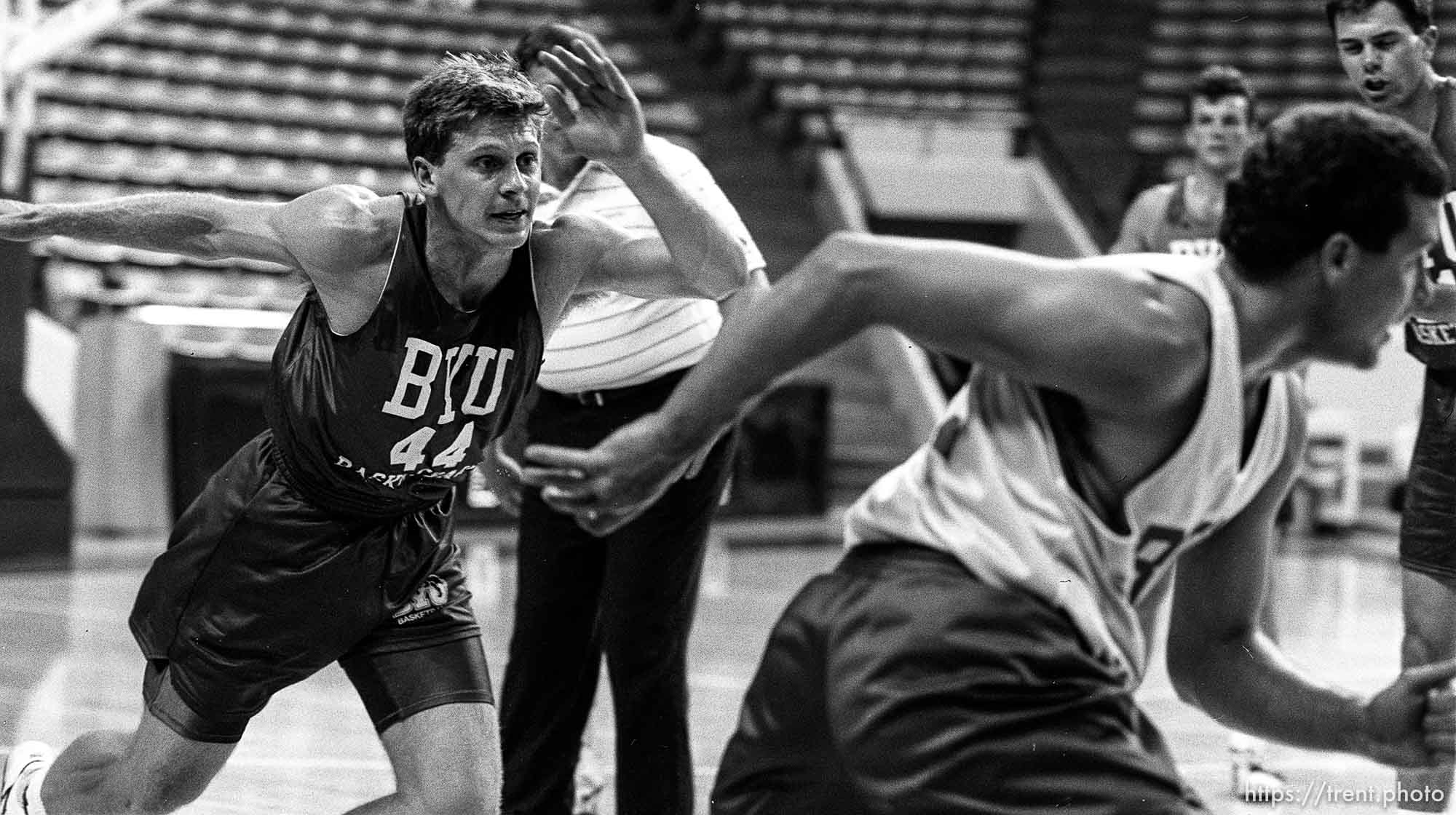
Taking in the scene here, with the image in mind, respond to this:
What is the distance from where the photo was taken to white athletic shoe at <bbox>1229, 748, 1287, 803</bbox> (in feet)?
16.0

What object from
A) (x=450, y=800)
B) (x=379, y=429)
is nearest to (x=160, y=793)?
(x=450, y=800)

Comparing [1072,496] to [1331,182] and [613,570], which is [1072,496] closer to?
[1331,182]

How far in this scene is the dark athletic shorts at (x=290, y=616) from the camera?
339 centimetres

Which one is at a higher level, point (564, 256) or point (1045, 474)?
point (1045, 474)

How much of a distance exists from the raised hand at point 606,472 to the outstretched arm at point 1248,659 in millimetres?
774

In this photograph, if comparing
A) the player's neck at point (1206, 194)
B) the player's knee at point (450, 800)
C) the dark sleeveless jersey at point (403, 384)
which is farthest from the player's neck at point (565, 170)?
the player's neck at point (1206, 194)

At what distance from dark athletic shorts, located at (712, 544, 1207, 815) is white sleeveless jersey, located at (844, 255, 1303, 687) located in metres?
0.04

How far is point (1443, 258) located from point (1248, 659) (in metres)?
2.14

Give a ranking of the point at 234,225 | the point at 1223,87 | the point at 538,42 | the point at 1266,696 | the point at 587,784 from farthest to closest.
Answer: the point at 1223,87
the point at 587,784
the point at 538,42
the point at 234,225
the point at 1266,696

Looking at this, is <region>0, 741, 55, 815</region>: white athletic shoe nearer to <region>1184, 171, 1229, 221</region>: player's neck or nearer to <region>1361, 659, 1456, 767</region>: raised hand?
<region>1361, 659, 1456, 767</region>: raised hand

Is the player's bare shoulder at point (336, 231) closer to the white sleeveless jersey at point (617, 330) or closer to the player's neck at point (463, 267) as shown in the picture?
the player's neck at point (463, 267)

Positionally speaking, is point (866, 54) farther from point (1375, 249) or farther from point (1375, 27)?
point (1375, 249)

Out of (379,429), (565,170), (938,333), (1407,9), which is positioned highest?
(938,333)

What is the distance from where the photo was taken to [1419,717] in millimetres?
2232
